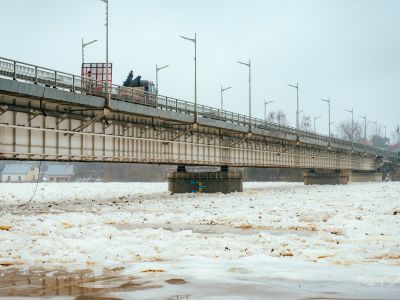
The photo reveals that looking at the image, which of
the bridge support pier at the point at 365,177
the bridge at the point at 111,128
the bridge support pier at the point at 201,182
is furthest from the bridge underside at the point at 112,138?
the bridge support pier at the point at 365,177

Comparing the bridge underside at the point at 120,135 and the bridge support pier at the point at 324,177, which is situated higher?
the bridge underside at the point at 120,135

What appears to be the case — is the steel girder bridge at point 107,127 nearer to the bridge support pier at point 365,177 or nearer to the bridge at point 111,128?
the bridge at point 111,128

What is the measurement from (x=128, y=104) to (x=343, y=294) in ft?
91.5

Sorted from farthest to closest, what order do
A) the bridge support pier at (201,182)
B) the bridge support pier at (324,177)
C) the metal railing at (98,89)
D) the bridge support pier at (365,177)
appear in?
the bridge support pier at (365,177) → the bridge support pier at (324,177) → the bridge support pier at (201,182) → the metal railing at (98,89)

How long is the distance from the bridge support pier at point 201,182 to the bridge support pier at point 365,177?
243ft

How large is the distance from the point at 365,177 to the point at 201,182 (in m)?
79.3

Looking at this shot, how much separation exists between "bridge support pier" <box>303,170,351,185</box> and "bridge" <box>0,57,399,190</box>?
32.5 m

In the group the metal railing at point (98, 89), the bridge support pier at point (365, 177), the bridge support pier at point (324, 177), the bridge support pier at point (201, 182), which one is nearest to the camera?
the metal railing at point (98, 89)

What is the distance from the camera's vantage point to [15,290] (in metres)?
8.03

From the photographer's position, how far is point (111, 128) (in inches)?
1379

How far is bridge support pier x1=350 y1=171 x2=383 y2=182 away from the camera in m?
117

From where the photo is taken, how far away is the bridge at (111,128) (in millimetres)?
27266

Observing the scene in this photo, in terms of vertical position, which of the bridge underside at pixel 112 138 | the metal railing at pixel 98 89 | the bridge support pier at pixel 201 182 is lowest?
the bridge support pier at pixel 201 182

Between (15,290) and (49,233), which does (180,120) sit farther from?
(15,290)
